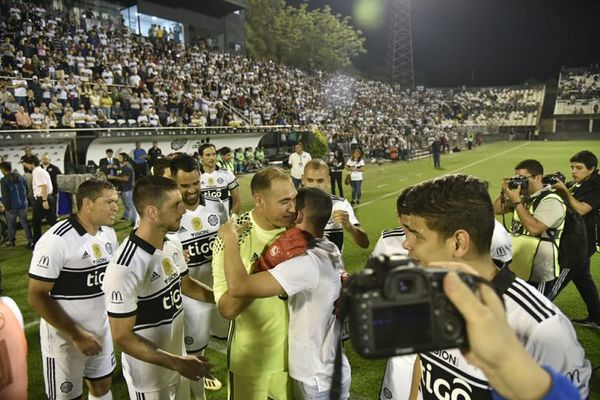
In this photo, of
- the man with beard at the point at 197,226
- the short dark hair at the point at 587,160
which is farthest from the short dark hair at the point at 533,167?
the man with beard at the point at 197,226

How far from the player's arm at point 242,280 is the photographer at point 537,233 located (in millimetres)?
3165

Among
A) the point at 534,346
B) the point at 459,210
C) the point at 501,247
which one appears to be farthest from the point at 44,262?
the point at 501,247

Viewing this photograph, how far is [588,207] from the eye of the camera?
4953 millimetres

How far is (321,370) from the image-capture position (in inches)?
96.3

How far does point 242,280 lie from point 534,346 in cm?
138

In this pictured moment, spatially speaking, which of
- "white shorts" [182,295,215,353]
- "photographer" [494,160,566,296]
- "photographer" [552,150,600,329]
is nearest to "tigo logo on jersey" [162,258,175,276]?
"white shorts" [182,295,215,353]

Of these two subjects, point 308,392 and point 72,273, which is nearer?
point 308,392

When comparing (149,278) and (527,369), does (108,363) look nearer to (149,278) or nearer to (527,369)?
(149,278)

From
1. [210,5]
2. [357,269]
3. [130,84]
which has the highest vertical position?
[210,5]

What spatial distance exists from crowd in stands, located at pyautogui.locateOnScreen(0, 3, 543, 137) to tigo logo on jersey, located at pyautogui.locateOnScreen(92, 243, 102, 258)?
1269 centimetres

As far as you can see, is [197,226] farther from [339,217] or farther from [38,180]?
[38,180]

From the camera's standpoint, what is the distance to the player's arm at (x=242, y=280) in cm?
215

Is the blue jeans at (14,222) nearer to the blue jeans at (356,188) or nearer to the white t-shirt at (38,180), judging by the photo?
the white t-shirt at (38,180)

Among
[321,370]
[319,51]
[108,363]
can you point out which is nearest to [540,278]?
[321,370]
